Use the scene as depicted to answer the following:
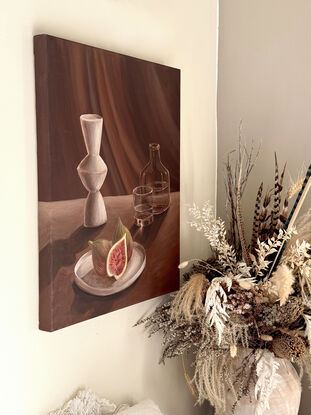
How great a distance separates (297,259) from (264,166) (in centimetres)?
52

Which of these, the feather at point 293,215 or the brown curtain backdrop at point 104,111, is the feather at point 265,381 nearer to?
the feather at point 293,215

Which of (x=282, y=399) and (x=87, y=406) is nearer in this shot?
(x=87, y=406)

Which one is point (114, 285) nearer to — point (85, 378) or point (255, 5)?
point (85, 378)

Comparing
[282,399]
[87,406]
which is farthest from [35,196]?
[282,399]

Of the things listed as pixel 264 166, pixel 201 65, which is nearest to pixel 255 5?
pixel 201 65

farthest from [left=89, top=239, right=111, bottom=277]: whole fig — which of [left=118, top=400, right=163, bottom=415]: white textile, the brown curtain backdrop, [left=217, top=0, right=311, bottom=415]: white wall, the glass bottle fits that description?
[left=217, top=0, right=311, bottom=415]: white wall

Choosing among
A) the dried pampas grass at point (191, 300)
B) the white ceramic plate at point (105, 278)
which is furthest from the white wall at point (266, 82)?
the white ceramic plate at point (105, 278)

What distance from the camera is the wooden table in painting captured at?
1196 millimetres

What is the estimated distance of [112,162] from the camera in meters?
1.37

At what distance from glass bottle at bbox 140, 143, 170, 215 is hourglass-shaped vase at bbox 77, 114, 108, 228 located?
20 cm

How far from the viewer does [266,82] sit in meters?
1.90

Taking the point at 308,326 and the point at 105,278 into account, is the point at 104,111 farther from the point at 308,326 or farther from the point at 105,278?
the point at 308,326

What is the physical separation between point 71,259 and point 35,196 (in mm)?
181

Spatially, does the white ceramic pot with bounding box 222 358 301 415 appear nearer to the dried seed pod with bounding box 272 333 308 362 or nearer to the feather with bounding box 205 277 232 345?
the dried seed pod with bounding box 272 333 308 362
